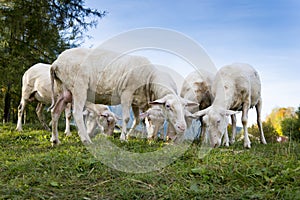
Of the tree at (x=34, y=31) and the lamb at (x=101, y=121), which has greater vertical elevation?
the tree at (x=34, y=31)

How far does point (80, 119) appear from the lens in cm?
712

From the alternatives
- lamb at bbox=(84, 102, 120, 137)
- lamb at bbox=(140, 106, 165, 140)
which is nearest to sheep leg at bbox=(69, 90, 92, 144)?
lamb at bbox=(140, 106, 165, 140)

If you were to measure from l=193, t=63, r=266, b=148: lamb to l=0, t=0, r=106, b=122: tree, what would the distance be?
857 cm

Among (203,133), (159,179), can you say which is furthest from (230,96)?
(159,179)

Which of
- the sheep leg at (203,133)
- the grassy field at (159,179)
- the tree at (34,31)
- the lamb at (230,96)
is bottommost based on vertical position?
the grassy field at (159,179)

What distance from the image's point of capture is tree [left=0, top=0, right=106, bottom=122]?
13.6m

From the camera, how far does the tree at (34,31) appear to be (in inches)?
534

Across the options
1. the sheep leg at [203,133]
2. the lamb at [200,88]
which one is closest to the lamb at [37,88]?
the lamb at [200,88]

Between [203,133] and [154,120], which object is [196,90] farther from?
[203,133]

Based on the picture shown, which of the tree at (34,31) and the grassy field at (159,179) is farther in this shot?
the tree at (34,31)

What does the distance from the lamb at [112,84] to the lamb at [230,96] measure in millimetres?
612

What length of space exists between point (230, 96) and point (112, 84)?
2.61 metres

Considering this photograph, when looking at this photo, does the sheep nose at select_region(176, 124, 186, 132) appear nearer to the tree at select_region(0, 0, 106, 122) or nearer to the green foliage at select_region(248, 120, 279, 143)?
the green foliage at select_region(248, 120, 279, 143)

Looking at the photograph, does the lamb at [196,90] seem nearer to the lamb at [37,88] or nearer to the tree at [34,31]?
the lamb at [37,88]
